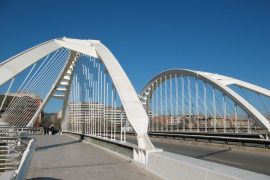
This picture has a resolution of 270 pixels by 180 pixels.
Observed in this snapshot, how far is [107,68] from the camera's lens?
51.3 ft

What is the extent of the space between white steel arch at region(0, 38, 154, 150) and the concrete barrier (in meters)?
1.35

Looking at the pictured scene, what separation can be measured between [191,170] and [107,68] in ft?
31.2

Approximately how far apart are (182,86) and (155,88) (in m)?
6.29

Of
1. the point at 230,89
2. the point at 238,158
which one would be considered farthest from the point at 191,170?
the point at 230,89

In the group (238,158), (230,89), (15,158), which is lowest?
(238,158)

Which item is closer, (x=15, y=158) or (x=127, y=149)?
(x=15, y=158)

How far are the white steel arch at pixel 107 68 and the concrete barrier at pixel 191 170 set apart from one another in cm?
135

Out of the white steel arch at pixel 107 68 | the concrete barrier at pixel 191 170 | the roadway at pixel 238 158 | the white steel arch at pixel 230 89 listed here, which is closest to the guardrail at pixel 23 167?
the concrete barrier at pixel 191 170

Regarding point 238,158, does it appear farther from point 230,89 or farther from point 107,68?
point 230,89

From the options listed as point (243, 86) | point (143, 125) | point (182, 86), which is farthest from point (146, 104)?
point (143, 125)

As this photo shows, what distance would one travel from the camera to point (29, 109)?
3734 centimetres

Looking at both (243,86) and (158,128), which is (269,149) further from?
(158,128)

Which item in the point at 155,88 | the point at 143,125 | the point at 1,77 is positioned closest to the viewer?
the point at 143,125

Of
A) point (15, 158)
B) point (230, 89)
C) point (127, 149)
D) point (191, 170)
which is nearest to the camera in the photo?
point (191, 170)
